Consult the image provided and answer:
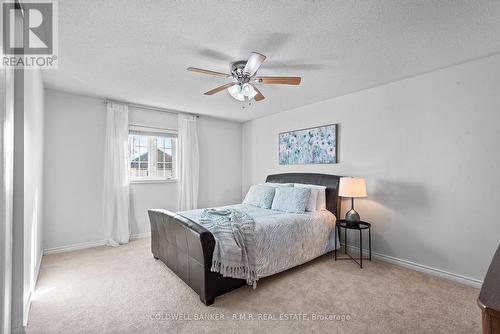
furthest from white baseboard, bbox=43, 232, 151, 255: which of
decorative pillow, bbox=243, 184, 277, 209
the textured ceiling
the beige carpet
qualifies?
the textured ceiling

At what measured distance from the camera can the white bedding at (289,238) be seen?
252cm

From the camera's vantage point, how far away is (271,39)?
2.08m

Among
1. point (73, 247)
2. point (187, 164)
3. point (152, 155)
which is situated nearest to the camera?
point (73, 247)

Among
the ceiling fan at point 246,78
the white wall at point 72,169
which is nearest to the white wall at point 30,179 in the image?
the white wall at point 72,169

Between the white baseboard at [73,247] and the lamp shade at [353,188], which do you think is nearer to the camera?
the lamp shade at [353,188]

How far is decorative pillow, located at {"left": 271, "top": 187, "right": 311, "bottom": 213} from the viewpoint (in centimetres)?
329

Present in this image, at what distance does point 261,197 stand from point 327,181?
3.56ft

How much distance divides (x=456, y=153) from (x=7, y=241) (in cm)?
398

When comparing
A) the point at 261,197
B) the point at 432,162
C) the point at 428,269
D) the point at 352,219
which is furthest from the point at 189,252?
the point at 432,162

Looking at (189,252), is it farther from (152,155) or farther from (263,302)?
(152,155)

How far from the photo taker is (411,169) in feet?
9.59

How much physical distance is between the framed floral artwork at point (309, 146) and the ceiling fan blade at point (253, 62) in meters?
2.03

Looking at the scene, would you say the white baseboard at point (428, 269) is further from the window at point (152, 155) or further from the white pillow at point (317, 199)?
the window at point (152, 155)

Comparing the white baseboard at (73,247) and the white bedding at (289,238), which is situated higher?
the white bedding at (289,238)
